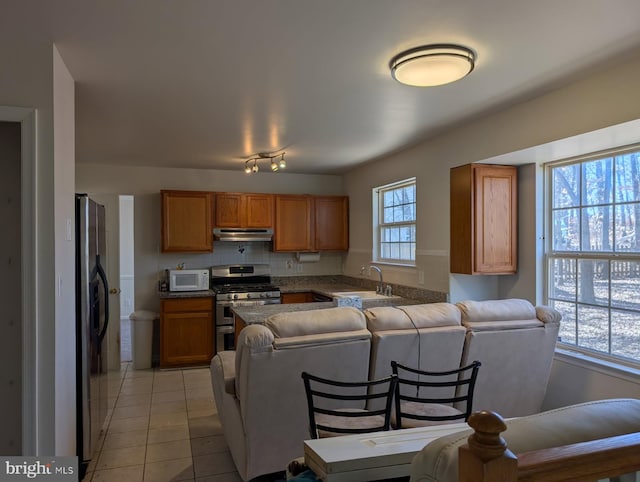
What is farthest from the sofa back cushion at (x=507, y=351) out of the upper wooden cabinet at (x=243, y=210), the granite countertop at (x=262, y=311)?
the upper wooden cabinet at (x=243, y=210)

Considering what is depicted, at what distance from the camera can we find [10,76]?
2.31 metres

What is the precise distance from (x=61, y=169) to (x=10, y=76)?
19.9 inches

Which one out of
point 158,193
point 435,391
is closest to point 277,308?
point 435,391

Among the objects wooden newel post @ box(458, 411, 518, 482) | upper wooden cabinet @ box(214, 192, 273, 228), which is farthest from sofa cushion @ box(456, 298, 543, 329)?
upper wooden cabinet @ box(214, 192, 273, 228)

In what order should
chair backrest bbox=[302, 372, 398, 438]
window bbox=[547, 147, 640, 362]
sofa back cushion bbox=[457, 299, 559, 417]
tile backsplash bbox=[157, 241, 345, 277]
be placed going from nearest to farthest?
chair backrest bbox=[302, 372, 398, 438], sofa back cushion bbox=[457, 299, 559, 417], window bbox=[547, 147, 640, 362], tile backsplash bbox=[157, 241, 345, 277]

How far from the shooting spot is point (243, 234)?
5918 mm

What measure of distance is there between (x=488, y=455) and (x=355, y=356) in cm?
187

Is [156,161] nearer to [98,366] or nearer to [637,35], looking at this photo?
[98,366]

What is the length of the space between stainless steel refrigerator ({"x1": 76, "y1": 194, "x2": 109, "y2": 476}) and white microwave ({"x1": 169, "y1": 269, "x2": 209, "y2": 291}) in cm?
224

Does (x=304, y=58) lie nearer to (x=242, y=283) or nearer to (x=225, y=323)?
(x=225, y=323)

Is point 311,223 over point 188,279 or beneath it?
over

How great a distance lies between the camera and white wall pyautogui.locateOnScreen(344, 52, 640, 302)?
265cm

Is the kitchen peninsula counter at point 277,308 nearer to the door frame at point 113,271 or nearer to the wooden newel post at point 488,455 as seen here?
the door frame at point 113,271

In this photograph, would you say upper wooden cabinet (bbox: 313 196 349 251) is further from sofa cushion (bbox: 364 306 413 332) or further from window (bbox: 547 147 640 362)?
sofa cushion (bbox: 364 306 413 332)
